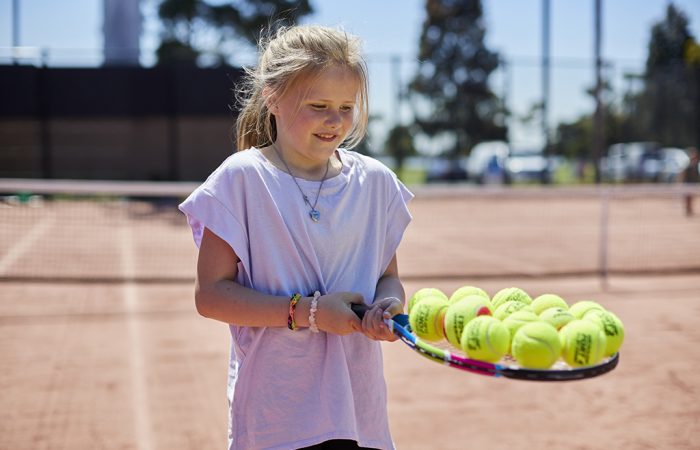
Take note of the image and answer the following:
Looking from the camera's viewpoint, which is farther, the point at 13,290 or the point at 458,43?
the point at 458,43

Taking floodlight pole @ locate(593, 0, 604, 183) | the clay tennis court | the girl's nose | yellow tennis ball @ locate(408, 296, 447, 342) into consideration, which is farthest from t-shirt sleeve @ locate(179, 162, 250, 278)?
floodlight pole @ locate(593, 0, 604, 183)

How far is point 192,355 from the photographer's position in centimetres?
599

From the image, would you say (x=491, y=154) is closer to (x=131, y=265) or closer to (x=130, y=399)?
(x=131, y=265)

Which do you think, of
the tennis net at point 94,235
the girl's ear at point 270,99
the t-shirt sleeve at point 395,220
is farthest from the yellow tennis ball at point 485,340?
the tennis net at point 94,235

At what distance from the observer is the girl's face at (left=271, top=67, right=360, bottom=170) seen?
75.7 inches

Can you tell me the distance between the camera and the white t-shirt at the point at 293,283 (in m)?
1.90

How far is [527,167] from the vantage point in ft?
104

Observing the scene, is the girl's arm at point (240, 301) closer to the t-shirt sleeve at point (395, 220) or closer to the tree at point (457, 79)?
the t-shirt sleeve at point (395, 220)

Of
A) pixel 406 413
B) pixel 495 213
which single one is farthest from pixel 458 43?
pixel 406 413

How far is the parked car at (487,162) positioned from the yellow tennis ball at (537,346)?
24524 millimetres

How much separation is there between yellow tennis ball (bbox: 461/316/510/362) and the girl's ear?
2.57 ft

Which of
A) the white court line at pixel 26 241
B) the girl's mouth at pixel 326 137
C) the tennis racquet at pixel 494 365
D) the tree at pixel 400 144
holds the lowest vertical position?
the white court line at pixel 26 241

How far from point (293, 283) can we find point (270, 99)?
19.6 inches

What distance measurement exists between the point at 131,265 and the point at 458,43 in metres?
30.3
